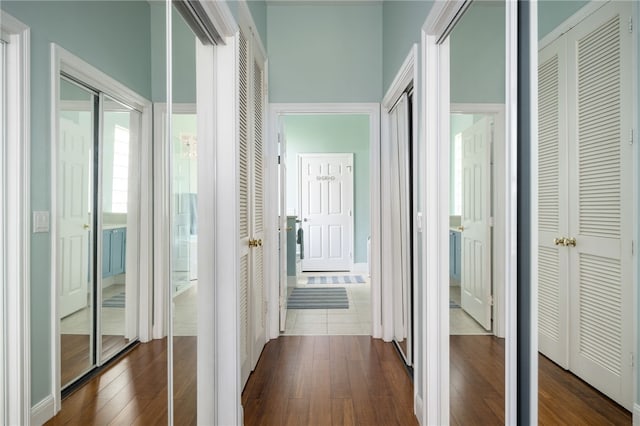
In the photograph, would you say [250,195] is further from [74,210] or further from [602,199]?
[602,199]

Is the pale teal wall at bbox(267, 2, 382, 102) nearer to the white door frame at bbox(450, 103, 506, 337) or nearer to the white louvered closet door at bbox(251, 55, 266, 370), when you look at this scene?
the white louvered closet door at bbox(251, 55, 266, 370)

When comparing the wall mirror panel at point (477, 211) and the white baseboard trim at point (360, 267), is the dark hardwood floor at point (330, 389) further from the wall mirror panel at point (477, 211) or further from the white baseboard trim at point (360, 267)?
the white baseboard trim at point (360, 267)

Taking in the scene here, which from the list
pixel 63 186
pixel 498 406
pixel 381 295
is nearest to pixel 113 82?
pixel 63 186

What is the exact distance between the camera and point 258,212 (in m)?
3.00

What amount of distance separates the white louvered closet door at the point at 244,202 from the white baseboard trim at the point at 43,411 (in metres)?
1.66

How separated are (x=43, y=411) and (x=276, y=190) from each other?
281cm

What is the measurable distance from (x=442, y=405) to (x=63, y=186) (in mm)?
1800

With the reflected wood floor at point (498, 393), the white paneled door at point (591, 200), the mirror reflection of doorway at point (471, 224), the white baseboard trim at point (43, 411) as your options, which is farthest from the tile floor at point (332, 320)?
the white baseboard trim at point (43, 411)

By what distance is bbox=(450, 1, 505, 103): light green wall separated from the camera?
116 centimetres

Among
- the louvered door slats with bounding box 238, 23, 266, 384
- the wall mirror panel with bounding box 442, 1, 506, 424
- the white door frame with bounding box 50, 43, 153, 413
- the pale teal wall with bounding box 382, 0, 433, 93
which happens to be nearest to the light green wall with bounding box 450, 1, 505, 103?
the wall mirror panel with bounding box 442, 1, 506, 424

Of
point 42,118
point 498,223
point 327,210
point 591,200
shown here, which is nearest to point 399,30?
point 498,223

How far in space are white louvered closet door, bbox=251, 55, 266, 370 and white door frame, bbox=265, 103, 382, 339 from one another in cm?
16

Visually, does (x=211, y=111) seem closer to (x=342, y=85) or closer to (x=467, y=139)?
(x=467, y=139)

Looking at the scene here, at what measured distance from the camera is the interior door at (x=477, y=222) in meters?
1.30
